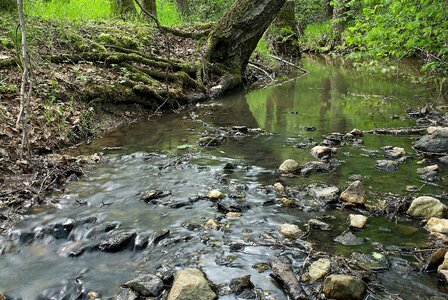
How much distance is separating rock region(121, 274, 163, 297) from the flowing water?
0.16 meters

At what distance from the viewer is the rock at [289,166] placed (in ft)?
16.3

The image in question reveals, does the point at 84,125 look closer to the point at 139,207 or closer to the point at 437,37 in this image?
the point at 139,207

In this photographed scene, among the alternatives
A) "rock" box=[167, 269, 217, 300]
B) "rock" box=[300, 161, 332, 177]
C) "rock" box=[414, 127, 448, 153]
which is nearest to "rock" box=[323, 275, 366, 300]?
"rock" box=[167, 269, 217, 300]

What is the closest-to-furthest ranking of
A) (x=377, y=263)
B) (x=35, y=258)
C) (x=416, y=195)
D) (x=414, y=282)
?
1. (x=414, y=282)
2. (x=377, y=263)
3. (x=35, y=258)
4. (x=416, y=195)

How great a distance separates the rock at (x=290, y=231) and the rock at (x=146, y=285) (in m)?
1.19

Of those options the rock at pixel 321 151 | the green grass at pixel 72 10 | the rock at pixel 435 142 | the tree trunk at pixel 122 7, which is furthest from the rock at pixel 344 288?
the tree trunk at pixel 122 7

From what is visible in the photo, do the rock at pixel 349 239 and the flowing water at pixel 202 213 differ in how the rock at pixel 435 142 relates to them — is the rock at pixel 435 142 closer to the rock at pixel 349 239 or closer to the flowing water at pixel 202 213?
the flowing water at pixel 202 213

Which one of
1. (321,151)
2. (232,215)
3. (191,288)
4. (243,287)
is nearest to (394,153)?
(321,151)

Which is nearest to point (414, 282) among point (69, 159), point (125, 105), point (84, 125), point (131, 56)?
point (69, 159)

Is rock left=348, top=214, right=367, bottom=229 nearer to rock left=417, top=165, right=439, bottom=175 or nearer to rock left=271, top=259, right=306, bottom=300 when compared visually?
rock left=271, top=259, right=306, bottom=300

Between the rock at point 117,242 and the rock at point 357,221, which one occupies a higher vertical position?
the rock at point 357,221

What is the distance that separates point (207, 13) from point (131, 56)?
15266 millimetres

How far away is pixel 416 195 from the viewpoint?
4.14 meters

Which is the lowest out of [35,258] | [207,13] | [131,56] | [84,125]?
[35,258]
